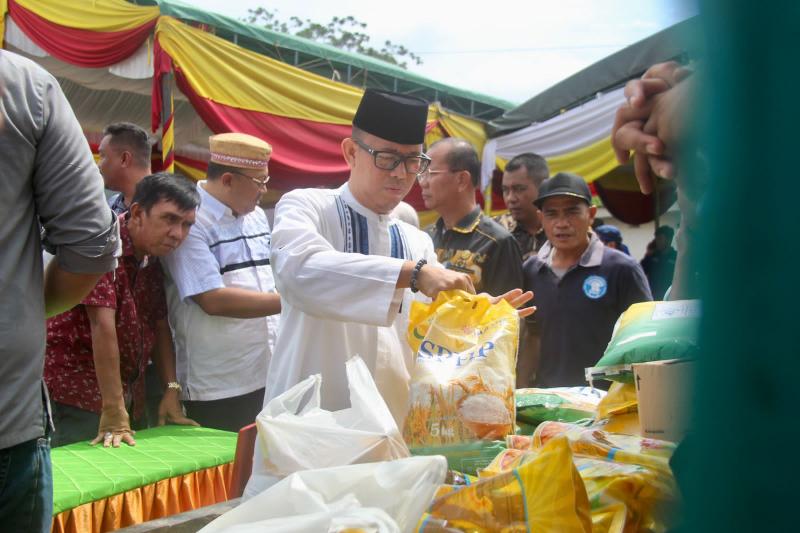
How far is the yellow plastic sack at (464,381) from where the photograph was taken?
125cm

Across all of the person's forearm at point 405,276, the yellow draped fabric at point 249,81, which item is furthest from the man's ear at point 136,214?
the yellow draped fabric at point 249,81

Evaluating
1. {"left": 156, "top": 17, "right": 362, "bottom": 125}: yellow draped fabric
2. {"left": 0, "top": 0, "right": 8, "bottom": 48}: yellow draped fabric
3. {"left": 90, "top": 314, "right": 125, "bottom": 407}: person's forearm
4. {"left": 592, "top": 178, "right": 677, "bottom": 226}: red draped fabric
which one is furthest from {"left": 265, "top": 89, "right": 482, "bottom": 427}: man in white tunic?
{"left": 592, "top": 178, "right": 677, "bottom": 226}: red draped fabric

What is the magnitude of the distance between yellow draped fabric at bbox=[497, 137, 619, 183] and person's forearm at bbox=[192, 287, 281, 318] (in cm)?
405

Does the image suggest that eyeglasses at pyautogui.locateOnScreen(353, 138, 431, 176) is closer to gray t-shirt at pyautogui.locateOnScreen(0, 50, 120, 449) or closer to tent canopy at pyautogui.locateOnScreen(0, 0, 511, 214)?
gray t-shirt at pyautogui.locateOnScreen(0, 50, 120, 449)

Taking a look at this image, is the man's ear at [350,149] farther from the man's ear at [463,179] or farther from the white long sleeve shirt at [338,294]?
the man's ear at [463,179]

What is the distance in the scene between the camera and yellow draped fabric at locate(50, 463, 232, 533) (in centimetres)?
203

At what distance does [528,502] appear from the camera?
0.88 m

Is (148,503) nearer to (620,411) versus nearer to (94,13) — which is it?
(620,411)

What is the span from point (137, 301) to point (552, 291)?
1732 millimetres

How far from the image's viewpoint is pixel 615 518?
2.94ft

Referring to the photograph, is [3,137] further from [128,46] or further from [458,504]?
[128,46]

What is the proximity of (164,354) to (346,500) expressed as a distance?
226cm

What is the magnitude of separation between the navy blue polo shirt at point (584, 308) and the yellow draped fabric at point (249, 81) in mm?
3111

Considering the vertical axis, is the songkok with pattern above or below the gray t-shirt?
above
